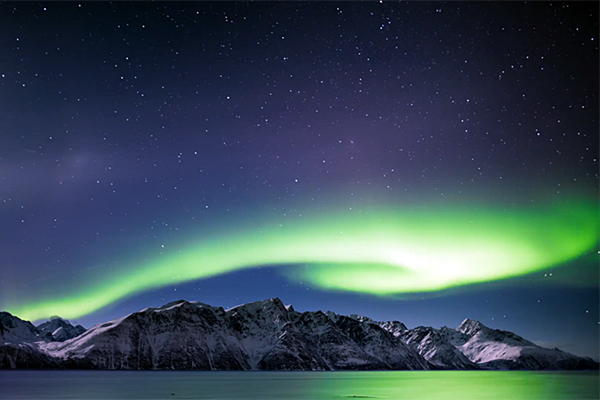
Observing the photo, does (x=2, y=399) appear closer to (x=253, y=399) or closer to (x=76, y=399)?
(x=76, y=399)

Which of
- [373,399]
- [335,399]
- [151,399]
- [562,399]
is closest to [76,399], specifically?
[151,399]

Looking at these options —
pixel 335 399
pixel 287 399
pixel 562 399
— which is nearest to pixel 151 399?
pixel 287 399

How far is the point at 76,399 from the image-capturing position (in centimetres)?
5878

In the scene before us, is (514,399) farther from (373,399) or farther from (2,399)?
(2,399)

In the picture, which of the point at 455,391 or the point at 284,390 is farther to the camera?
the point at 284,390

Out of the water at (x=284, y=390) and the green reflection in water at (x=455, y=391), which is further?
the green reflection in water at (x=455, y=391)

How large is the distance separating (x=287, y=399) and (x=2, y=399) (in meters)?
29.3

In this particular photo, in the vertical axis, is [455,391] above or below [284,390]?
above

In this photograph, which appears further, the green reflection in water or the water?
the green reflection in water

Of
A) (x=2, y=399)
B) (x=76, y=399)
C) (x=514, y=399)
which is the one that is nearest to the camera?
(x=2, y=399)

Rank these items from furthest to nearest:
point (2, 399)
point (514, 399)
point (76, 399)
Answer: point (514, 399), point (76, 399), point (2, 399)

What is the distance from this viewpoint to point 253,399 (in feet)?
204

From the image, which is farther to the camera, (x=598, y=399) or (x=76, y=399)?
(x=598, y=399)

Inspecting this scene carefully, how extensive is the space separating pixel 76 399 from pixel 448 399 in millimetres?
40510
